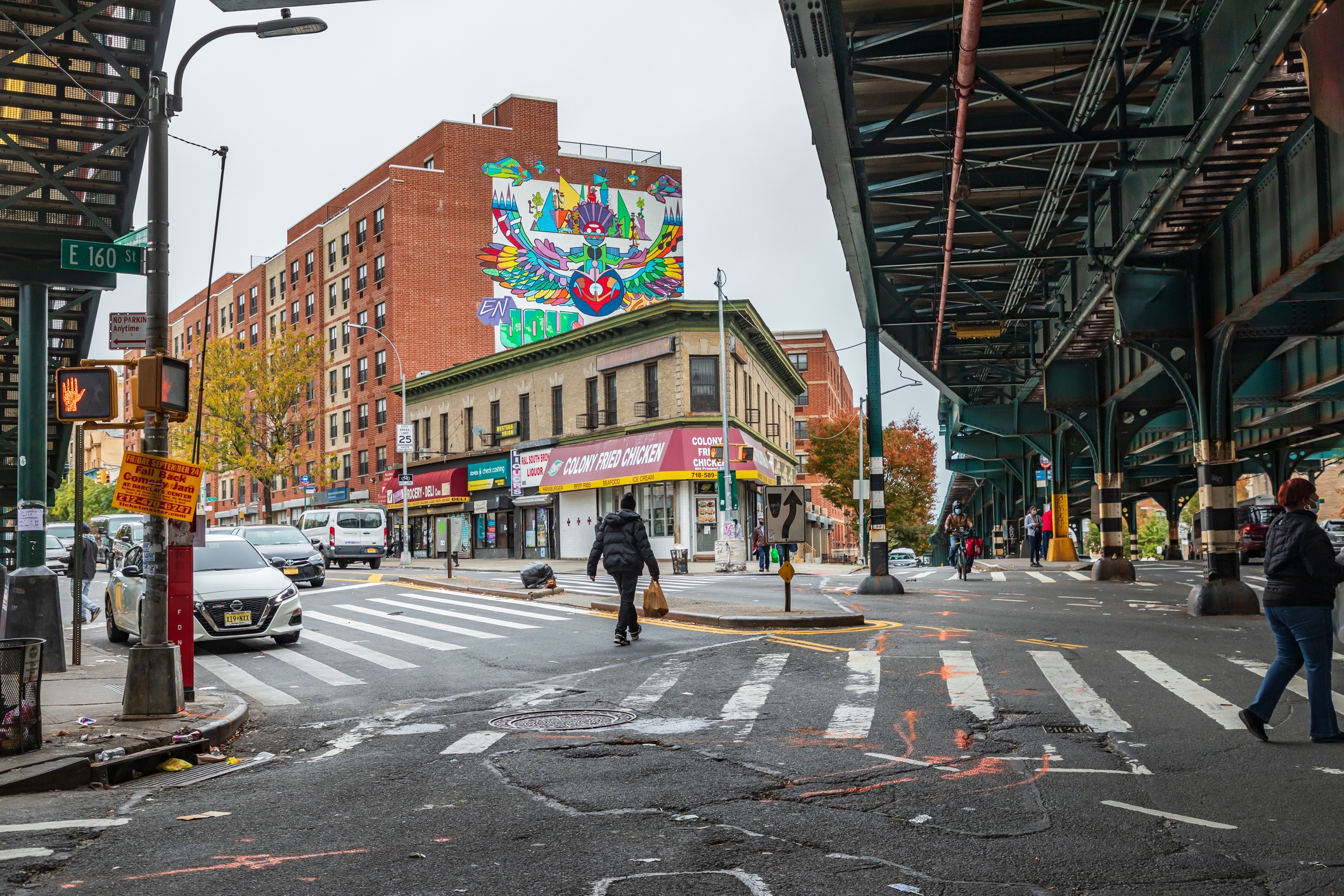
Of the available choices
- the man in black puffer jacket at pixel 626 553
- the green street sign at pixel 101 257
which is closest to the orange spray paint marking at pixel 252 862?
the green street sign at pixel 101 257

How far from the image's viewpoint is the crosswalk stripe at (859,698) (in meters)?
8.50

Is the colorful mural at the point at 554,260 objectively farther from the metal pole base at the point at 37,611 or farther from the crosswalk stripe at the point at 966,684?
the crosswalk stripe at the point at 966,684

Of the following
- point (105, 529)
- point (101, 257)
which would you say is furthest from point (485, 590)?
point (105, 529)

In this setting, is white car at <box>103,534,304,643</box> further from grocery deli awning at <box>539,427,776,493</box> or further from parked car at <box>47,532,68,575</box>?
parked car at <box>47,532,68,575</box>

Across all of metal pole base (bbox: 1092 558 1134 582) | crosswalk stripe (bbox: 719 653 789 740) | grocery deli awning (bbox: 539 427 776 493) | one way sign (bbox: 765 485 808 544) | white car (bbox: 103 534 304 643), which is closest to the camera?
crosswalk stripe (bbox: 719 653 789 740)

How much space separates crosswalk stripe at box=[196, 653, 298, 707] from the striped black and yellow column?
69.9 feet

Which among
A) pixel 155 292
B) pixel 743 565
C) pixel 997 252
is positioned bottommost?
pixel 743 565

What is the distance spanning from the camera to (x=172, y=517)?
9.43 meters

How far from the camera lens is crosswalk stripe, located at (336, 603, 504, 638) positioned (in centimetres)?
1662

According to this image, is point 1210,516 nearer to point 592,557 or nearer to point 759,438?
point 592,557

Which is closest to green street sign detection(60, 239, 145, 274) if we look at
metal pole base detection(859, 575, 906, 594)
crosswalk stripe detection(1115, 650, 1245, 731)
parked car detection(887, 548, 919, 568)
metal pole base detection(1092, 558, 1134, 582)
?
crosswalk stripe detection(1115, 650, 1245, 731)

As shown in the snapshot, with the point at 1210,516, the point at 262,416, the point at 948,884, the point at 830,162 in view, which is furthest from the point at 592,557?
the point at 262,416

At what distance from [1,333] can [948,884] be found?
1764 cm

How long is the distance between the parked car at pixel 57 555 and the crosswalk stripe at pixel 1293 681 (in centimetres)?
4009
